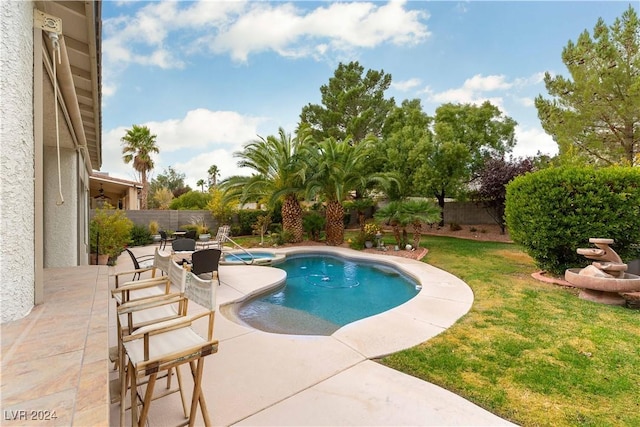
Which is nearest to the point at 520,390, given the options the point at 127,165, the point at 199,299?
Result: the point at 199,299

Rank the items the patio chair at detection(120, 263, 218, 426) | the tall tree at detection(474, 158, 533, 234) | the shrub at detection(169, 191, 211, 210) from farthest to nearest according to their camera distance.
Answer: the shrub at detection(169, 191, 211, 210) → the tall tree at detection(474, 158, 533, 234) → the patio chair at detection(120, 263, 218, 426)

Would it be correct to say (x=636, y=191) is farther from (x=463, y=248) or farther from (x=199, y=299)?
(x=199, y=299)

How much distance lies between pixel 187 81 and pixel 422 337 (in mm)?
15127

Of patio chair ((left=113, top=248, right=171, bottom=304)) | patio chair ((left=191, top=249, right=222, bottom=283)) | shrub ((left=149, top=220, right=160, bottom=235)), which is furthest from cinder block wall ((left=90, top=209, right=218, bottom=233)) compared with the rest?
patio chair ((left=113, top=248, right=171, bottom=304))

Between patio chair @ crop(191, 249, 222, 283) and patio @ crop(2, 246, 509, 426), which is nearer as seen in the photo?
patio @ crop(2, 246, 509, 426)

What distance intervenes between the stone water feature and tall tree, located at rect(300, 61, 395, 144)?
2065 centimetres

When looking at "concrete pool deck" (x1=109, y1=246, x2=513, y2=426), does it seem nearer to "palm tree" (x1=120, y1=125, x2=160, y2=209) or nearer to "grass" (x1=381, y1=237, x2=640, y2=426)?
"grass" (x1=381, y1=237, x2=640, y2=426)

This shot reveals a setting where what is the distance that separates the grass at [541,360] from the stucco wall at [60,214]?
644 cm

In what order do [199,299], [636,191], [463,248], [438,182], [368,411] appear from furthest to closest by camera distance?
1. [438,182]
2. [463,248]
3. [636,191]
4. [368,411]
5. [199,299]

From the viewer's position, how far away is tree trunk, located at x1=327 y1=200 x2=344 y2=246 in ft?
49.7

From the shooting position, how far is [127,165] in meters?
26.5

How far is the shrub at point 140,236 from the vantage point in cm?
1552

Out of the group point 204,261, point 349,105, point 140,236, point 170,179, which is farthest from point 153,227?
point 170,179

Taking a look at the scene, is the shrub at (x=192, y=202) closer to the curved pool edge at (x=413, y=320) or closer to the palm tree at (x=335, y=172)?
the palm tree at (x=335, y=172)
